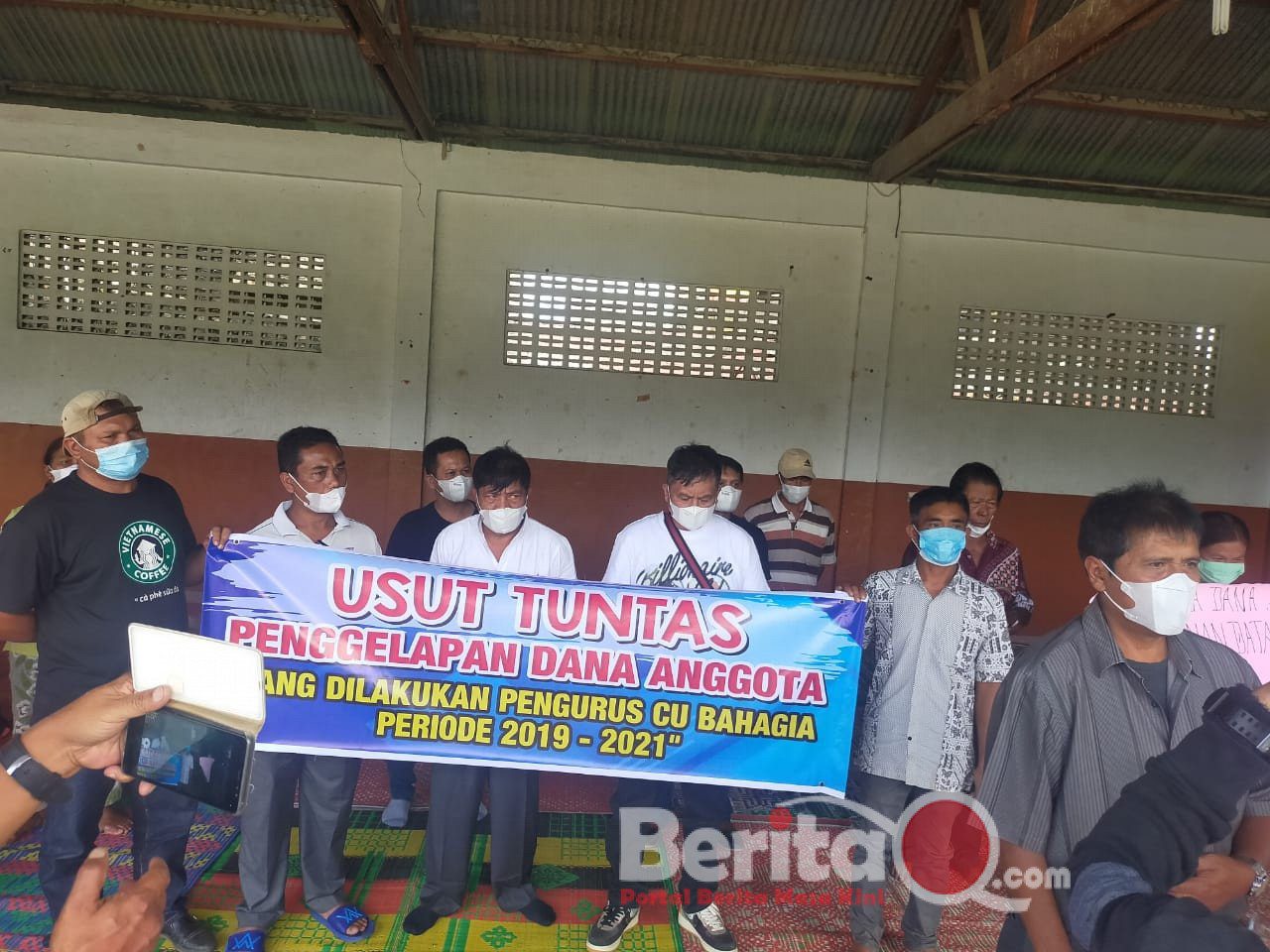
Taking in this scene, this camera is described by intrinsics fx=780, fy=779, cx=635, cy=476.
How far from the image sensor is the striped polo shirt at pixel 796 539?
12.6ft

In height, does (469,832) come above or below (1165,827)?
below

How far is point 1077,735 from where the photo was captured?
1.51 metres

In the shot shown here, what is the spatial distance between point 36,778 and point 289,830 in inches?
62.0

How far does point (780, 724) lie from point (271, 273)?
4.24 metres

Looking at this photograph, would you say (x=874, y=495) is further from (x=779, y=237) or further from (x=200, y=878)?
(x=200, y=878)

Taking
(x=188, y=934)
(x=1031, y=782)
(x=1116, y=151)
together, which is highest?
(x=1116, y=151)

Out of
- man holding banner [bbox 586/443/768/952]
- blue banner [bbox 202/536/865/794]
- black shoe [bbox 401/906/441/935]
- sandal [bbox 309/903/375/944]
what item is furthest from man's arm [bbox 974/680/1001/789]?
sandal [bbox 309/903/375/944]

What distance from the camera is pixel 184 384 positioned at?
4934mm

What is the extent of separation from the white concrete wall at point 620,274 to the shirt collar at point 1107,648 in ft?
11.8

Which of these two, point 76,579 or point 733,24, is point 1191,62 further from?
point 76,579

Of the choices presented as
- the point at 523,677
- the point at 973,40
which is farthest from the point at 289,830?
the point at 973,40

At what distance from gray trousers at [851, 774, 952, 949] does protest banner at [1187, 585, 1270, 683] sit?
1250 millimetres

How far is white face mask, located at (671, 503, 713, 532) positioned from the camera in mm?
2812

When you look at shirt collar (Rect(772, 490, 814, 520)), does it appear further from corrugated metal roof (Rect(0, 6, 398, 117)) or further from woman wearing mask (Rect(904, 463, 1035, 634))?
corrugated metal roof (Rect(0, 6, 398, 117))
